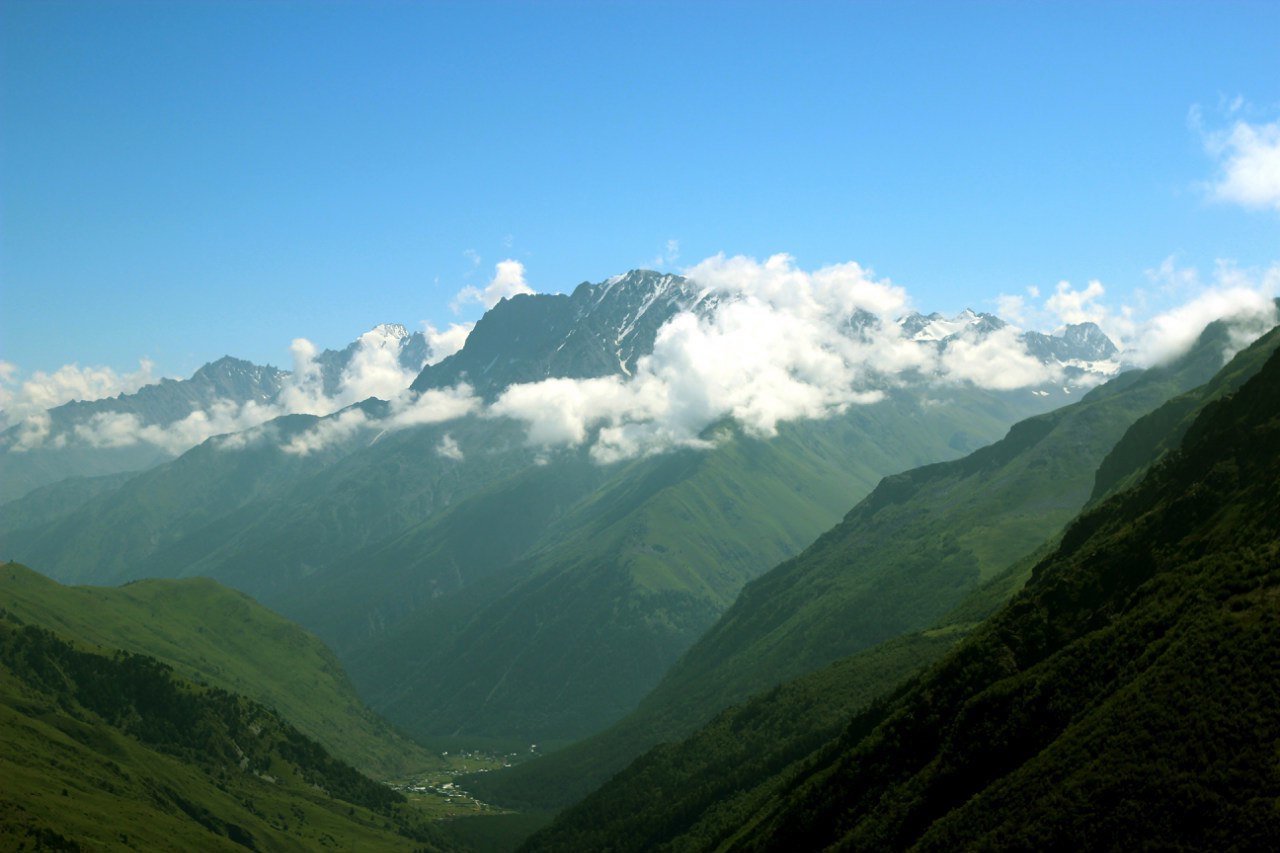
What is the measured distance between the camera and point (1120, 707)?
114688 mm

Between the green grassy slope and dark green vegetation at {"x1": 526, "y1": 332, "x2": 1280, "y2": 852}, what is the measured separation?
0.81 feet

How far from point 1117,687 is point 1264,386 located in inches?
2722

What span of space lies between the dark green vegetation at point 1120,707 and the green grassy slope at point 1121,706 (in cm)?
25

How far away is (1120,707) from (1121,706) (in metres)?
0.17

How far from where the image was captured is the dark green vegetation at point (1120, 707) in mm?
99000

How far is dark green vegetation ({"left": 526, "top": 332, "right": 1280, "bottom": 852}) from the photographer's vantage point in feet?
325

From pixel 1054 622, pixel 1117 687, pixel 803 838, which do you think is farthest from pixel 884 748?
pixel 1117 687

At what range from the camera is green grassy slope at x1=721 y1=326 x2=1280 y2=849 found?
99.0 m

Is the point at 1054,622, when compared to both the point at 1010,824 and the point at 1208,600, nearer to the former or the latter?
the point at 1208,600

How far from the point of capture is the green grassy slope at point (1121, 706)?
99.0m

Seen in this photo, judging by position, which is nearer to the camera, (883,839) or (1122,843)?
(1122,843)

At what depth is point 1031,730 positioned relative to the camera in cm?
12744

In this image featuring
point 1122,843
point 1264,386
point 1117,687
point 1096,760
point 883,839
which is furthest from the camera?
point 1264,386

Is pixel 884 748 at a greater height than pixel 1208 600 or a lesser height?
lesser
